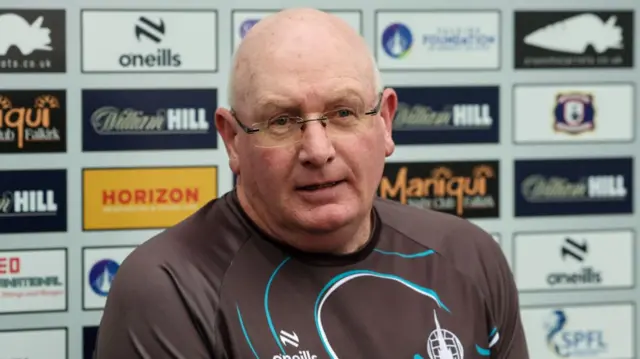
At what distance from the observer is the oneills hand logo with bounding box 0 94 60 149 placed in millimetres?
2164

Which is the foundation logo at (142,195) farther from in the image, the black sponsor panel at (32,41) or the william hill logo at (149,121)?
the black sponsor panel at (32,41)

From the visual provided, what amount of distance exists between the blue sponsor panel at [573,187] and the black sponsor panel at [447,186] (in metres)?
0.08

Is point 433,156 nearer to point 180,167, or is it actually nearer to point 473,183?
point 473,183

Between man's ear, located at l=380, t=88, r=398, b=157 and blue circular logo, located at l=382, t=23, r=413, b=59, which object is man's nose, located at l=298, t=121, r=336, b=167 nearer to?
man's ear, located at l=380, t=88, r=398, b=157

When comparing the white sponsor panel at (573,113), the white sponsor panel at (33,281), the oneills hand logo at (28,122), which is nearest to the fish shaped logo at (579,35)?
the white sponsor panel at (573,113)

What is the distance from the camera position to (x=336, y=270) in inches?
52.0

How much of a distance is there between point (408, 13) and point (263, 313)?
52.8 inches

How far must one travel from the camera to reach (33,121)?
2.19m

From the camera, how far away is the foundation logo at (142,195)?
2229 millimetres

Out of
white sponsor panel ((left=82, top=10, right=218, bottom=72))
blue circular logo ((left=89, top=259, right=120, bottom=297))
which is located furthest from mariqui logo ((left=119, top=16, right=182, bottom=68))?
blue circular logo ((left=89, top=259, right=120, bottom=297))

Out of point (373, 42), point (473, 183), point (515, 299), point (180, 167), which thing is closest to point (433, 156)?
point (473, 183)

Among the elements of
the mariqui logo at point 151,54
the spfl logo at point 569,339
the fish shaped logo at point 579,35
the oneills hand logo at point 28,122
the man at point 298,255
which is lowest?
the spfl logo at point 569,339

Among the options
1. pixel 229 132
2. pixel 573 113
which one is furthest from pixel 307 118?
pixel 573 113

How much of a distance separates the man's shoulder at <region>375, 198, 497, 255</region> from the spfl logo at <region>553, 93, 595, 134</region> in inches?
42.8
